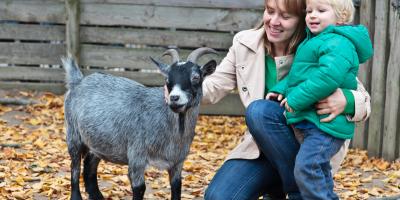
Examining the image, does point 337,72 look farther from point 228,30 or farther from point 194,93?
point 228,30

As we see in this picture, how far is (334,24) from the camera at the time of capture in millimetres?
4148

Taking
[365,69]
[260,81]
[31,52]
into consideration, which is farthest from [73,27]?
[260,81]

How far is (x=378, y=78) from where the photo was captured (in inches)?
300

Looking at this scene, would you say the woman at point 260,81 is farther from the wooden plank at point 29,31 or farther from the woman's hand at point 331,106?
the wooden plank at point 29,31

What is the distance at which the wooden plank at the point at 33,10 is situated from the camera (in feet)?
32.1

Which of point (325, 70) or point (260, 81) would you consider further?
point (260, 81)

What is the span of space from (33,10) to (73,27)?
2.22 ft

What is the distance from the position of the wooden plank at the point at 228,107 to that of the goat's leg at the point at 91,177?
3.80 meters

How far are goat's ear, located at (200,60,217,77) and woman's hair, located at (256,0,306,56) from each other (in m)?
0.39

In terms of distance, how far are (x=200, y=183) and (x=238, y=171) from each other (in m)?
2.01

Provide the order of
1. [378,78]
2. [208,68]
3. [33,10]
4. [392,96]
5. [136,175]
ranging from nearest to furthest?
1. [208,68]
2. [136,175]
3. [392,96]
4. [378,78]
5. [33,10]

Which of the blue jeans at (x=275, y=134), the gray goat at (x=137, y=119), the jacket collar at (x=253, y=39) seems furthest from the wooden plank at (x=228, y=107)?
the blue jeans at (x=275, y=134)

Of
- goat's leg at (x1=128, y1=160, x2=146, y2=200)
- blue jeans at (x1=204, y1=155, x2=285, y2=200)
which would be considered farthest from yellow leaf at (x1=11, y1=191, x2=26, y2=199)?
blue jeans at (x1=204, y1=155, x2=285, y2=200)

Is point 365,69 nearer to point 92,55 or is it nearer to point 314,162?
point 92,55
